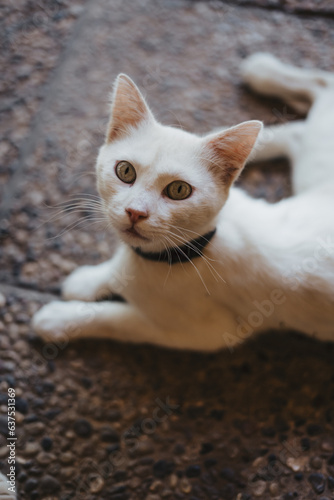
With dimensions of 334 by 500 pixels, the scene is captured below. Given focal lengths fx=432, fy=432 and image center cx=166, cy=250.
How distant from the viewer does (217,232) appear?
125 centimetres

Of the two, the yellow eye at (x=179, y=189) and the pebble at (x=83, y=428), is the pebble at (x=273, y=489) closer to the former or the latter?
the pebble at (x=83, y=428)

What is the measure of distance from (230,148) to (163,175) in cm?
18

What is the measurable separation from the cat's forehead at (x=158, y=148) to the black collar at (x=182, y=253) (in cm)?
22

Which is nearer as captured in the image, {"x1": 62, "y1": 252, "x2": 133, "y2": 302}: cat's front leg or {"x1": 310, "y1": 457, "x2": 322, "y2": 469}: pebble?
{"x1": 310, "y1": 457, "x2": 322, "y2": 469}: pebble

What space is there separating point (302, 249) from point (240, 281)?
0.21 metres

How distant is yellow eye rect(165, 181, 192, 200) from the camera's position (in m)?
1.08

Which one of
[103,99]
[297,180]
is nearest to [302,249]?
[297,180]

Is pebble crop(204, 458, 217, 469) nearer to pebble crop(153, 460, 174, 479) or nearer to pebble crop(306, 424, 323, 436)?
pebble crop(153, 460, 174, 479)

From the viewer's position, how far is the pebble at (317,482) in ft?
4.68

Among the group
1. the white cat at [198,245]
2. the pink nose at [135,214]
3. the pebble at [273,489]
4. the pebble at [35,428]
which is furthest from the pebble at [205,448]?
the pink nose at [135,214]

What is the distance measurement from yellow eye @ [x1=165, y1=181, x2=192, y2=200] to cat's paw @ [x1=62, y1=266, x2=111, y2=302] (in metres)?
0.63

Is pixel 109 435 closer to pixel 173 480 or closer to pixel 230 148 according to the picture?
pixel 173 480

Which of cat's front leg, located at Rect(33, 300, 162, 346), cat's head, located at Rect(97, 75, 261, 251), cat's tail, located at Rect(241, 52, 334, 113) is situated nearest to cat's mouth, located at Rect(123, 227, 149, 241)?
cat's head, located at Rect(97, 75, 261, 251)

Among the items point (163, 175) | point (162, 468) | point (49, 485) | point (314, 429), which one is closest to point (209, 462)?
point (162, 468)
